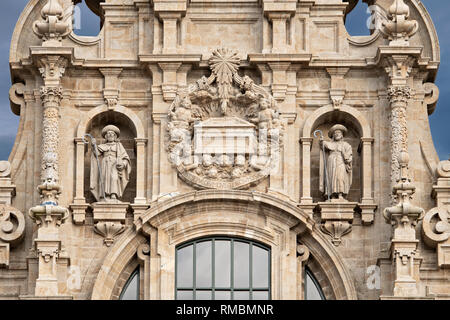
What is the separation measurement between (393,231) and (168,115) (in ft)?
17.7

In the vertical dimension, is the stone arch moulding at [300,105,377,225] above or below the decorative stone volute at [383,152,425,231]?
above

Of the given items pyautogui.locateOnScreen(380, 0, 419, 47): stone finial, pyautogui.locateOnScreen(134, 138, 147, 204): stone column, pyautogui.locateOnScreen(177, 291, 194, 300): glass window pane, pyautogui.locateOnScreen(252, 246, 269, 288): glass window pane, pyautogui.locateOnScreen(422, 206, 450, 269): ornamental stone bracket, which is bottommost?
pyautogui.locateOnScreen(177, 291, 194, 300): glass window pane

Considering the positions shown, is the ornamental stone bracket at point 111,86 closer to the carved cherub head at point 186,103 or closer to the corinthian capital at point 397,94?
the carved cherub head at point 186,103

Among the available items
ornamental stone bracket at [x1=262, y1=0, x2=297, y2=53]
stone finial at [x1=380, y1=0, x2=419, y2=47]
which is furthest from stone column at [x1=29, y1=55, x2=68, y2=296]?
stone finial at [x1=380, y1=0, x2=419, y2=47]

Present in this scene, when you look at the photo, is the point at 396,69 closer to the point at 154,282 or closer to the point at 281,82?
the point at 281,82

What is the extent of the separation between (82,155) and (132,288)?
120 inches

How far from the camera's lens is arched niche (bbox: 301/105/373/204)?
205 ft

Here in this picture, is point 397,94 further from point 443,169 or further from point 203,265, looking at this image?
point 203,265

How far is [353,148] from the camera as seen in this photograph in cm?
6316

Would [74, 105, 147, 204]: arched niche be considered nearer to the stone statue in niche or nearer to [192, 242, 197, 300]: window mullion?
[192, 242, 197, 300]: window mullion

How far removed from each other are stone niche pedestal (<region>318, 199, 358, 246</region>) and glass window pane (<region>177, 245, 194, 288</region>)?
2.80 m

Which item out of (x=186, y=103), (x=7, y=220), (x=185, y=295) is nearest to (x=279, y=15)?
(x=186, y=103)
